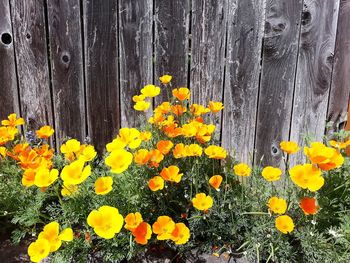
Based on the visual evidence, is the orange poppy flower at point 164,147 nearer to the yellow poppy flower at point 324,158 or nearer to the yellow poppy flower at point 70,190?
the yellow poppy flower at point 70,190

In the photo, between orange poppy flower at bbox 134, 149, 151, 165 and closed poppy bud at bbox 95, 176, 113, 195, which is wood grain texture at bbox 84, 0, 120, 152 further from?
closed poppy bud at bbox 95, 176, 113, 195

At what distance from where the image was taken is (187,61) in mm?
3117

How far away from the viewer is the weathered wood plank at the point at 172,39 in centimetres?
300

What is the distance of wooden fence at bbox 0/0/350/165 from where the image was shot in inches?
118

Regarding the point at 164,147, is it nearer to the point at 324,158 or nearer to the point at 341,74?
the point at 324,158

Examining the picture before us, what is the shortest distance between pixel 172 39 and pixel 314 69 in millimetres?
1008

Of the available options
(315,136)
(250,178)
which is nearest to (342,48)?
(315,136)

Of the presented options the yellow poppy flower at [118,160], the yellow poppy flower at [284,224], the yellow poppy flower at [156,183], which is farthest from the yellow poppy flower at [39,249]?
the yellow poppy flower at [284,224]

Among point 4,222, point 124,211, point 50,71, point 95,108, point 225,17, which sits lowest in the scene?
point 4,222

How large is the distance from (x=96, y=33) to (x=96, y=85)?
0.37 m

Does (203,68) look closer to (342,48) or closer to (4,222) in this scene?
(342,48)

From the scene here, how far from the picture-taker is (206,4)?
2.98 metres

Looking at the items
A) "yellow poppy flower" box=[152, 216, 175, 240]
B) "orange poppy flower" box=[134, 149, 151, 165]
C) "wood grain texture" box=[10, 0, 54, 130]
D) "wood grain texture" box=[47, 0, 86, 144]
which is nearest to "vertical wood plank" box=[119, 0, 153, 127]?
"wood grain texture" box=[47, 0, 86, 144]

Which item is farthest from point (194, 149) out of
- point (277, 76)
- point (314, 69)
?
point (314, 69)
